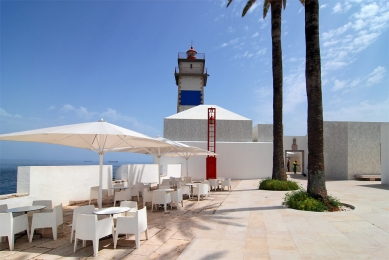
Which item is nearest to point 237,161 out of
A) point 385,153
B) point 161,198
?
point 385,153

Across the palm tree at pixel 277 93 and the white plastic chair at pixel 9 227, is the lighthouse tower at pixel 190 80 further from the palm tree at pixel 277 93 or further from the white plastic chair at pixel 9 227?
the white plastic chair at pixel 9 227

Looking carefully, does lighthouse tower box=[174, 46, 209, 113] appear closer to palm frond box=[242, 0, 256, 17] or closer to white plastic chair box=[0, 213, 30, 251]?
palm frond box=[242, 0, 256, 17]

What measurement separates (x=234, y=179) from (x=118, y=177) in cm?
946

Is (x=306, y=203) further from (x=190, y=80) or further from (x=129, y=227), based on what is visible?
(x=190, y=80)

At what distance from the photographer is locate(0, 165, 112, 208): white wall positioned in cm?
856

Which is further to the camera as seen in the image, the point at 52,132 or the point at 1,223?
the point at 52,132

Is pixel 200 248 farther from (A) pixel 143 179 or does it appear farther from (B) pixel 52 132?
(A) pixel 143 179

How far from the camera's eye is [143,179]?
16578 mm

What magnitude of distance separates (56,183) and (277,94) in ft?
35.5

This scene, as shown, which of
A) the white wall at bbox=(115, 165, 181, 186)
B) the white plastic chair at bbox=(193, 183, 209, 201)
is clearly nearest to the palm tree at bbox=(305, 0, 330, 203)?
the white plastic chair at bbox=(193, 183, 209, 201)

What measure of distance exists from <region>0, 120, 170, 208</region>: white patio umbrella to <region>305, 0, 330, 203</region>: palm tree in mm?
5392

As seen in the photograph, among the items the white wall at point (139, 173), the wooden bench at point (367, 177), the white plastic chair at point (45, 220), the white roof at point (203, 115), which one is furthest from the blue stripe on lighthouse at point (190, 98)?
the white plastic chair at point (45, 220)

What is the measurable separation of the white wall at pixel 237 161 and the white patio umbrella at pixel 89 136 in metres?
13.4

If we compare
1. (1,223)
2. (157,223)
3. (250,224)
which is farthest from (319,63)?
(1,223)
